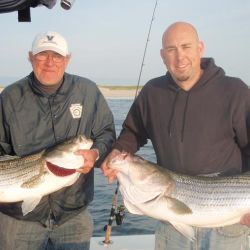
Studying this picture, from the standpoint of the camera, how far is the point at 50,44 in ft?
17.2

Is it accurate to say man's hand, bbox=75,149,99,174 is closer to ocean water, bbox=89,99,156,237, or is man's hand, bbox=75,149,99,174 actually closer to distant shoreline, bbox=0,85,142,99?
ocean water, bbox=89,99,156,237

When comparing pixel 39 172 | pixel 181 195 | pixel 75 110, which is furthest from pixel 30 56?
pixel 181 195

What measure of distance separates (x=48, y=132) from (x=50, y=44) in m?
1.03

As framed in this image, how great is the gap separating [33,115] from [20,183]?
0.82 metres

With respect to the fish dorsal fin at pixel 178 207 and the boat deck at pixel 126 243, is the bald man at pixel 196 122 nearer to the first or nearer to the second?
the fish dorsal fin at pixel 178 207

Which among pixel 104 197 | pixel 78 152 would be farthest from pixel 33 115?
pixel 104 197

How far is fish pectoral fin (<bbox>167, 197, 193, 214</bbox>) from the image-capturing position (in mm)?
4445

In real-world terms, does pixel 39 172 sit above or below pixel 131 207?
above

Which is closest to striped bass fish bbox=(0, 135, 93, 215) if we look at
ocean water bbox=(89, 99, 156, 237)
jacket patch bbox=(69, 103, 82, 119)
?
jacket patch bbox=(69, 103, 82, 119)

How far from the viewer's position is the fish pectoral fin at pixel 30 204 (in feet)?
16.4

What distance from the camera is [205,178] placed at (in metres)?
4.57

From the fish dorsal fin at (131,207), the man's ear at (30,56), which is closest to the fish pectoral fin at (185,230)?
the fish dorsal fin at (131,207)

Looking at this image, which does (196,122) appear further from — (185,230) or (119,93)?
(119,93)

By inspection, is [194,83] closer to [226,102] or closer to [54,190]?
[226,102]
